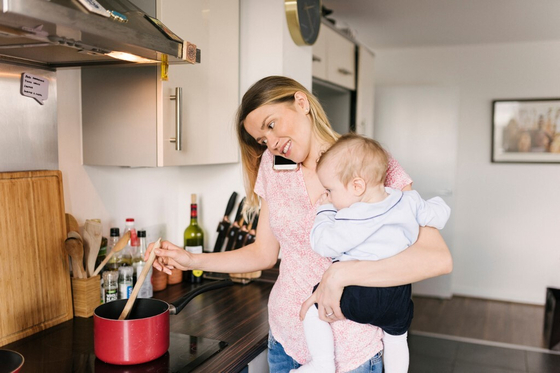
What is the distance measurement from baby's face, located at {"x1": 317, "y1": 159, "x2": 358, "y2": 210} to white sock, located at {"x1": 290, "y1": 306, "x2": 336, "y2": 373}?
0.28 meters

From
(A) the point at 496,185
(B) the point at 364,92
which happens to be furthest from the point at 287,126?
(A) the point at 496,185

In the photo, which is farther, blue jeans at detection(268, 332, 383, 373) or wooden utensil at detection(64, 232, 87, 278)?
wooden utensil at detection(64, 232, 87, 278)

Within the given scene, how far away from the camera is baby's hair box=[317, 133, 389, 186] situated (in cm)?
117

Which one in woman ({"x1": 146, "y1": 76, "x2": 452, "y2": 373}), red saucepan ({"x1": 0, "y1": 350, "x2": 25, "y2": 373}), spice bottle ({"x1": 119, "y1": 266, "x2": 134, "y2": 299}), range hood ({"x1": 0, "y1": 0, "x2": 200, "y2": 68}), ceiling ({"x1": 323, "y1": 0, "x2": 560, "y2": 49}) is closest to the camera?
range hood ({"x1": 0, "y1": 0, "x2": 200, "y2": 68})

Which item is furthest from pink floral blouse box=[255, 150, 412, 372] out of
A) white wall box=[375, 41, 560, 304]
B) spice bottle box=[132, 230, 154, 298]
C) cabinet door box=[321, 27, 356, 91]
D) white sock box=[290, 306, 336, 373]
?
white wall box=[375, 41, 560, 304]

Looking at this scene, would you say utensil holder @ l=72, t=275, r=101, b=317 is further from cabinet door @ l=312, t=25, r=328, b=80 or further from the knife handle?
cabinet door @ l=312, t=25, r=328, b=80

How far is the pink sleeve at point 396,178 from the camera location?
1.27 metres

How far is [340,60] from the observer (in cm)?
321

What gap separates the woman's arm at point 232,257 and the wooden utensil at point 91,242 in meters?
0.37

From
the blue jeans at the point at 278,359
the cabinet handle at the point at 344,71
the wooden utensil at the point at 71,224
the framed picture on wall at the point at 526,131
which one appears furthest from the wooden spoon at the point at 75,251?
the framed picture on wall at the point at 526,131

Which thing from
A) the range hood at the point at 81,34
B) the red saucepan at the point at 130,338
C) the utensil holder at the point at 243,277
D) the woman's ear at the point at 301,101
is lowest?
the utensil holder at the point at 243,277

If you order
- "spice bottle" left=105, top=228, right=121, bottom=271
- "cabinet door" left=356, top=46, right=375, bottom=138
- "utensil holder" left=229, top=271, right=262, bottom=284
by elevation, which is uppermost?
"cabinet door" left=356, top=46, right=375, bottom=138

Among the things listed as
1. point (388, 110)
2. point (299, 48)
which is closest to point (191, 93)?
point (299, 48)

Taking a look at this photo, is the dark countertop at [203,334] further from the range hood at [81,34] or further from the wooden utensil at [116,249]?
the range hood at [81,34]
